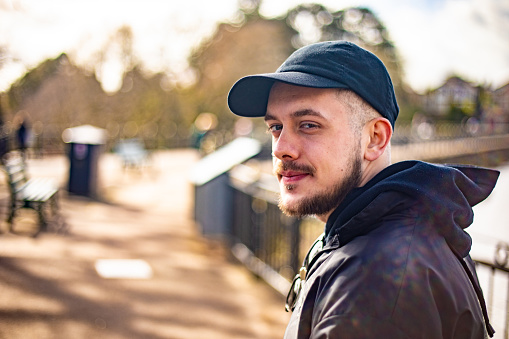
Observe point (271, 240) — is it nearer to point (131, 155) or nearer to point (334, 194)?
point (334, 194)

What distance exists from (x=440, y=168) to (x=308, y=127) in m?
0.42

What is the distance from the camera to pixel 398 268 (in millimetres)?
1103

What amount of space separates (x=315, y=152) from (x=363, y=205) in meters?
0.28

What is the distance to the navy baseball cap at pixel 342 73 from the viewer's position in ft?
4.53

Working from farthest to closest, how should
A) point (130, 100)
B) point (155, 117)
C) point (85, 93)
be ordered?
point (155, 117), point (130, 100), point (85, 93)

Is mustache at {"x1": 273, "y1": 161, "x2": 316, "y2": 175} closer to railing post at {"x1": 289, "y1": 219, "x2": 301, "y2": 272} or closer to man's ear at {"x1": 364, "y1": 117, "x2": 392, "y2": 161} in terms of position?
man's ear at {"x1": 364, "y1": 117, "x2": 392, "y2": 161}

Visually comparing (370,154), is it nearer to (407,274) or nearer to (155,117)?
(407,274)

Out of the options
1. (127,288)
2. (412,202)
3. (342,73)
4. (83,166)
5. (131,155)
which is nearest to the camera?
(412,202)

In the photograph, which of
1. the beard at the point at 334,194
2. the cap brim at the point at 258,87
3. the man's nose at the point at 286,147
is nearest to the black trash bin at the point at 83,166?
the cap brim at the point at 258,87

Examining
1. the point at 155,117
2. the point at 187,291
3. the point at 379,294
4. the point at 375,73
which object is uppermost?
the point at 155,117

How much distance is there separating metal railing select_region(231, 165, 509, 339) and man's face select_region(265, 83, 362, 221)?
10.9 feet

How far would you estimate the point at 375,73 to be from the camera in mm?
1456

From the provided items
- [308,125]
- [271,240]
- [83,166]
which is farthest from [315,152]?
[83,166]

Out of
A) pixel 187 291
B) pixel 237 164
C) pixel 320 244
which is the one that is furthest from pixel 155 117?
pixel 320 244
